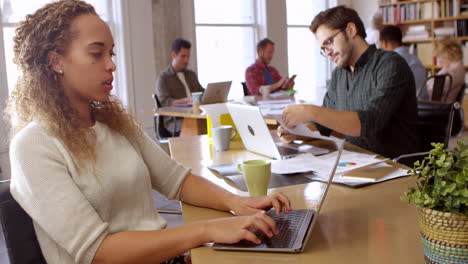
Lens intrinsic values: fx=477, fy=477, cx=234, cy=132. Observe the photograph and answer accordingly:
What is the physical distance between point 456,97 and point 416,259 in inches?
180

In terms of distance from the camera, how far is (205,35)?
6426 millimetres

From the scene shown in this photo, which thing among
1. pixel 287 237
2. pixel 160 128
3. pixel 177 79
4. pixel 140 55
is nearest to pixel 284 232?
pixel 287 237

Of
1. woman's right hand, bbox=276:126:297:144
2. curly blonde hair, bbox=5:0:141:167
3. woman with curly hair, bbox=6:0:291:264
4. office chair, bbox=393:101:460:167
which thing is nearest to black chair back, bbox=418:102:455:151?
office chair, bbox=393:101:460:167

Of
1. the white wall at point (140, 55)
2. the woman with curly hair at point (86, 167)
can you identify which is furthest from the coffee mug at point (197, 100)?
the woman with curly hair at point (86, 167)

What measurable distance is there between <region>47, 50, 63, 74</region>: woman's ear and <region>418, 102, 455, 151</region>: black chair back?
186 centimetres

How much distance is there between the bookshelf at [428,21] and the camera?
270 inches

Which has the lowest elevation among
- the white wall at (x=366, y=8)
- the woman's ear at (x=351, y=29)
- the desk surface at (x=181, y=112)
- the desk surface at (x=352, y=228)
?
the desk surface at (x=181, y=112)

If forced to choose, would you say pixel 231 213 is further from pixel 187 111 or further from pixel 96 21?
pixel 187 111

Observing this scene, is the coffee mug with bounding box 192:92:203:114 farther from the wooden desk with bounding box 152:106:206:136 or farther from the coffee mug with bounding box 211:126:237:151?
the coffee mug with bounding box 211:126:237:151

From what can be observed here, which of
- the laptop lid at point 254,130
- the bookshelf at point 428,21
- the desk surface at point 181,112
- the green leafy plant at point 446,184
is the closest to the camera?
the green leafy plant at point 446,184

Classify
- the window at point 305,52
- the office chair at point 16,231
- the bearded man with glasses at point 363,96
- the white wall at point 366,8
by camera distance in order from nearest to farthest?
1. the office chair at point 16,231
2. the bearded man with glasses at point 363,96
3. the window at point 305,52
4. the white wall at point 366,8

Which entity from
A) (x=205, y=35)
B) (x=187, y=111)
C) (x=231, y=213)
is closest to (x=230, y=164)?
(x=231, y=213)

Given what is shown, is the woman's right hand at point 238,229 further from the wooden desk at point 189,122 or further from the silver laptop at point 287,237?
the wooden desk at point 189,122

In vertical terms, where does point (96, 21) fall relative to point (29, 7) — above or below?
below
